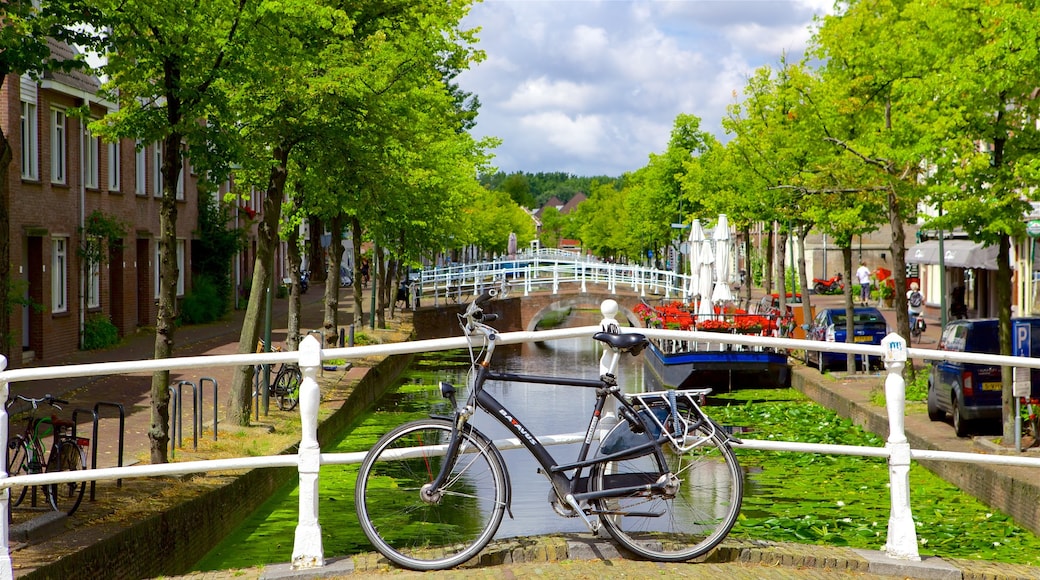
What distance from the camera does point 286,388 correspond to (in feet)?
64.8

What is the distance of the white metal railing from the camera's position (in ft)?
19.8

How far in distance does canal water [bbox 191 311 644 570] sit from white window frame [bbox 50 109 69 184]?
8509 millimetres

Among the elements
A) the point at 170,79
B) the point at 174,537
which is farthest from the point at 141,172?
the point at 174,537

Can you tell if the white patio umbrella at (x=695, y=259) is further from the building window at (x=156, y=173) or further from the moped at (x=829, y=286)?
the moped at (x=829, y=286)

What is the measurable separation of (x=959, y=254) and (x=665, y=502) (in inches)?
1237

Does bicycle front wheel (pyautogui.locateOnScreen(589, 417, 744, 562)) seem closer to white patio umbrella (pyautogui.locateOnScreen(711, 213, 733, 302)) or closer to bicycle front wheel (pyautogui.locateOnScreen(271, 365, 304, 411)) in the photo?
bicycle front wheel (pyautogui.locateOnScreen(271, 365, 304, 411))

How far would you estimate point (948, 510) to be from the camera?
1252 centimetres

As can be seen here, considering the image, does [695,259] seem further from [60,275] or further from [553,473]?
[553,473]

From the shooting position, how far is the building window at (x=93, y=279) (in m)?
28.4

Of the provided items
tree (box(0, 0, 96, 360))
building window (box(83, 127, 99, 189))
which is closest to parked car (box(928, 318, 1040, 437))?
tree (box(0, 0, 96, 360))

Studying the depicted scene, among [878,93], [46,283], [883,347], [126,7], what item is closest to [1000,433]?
[878,93]

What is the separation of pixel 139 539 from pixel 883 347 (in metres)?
5.42

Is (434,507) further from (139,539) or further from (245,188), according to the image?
(245,188)

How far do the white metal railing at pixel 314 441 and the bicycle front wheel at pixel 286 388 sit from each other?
1317cm
